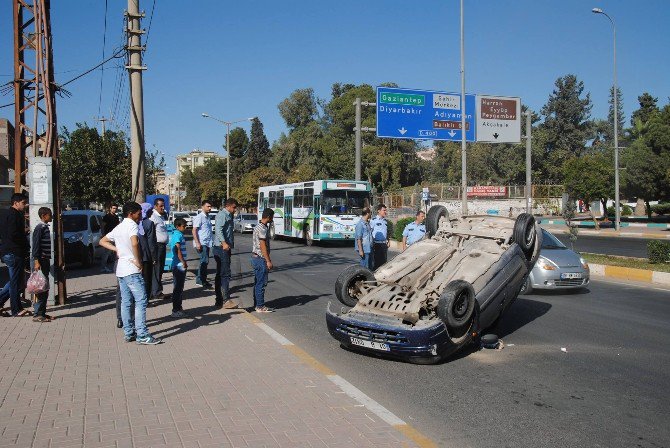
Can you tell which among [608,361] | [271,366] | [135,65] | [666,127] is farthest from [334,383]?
[666,127]

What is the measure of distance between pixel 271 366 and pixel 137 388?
1539 millimetres

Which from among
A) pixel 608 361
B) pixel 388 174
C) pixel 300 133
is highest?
pixel 300 133

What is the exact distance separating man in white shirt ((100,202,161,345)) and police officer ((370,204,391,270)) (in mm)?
6179

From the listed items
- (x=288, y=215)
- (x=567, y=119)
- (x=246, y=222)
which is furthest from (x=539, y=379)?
(x=567, y=119)

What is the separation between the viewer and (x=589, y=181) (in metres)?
45.1

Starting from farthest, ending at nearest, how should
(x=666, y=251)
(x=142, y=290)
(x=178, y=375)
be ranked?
1. (x=666, y=251)
2. (x=142, y=290)
3. (x=178, y=375)

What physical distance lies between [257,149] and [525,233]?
3724 inches

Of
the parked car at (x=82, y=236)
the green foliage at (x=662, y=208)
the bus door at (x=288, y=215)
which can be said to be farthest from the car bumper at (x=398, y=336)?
the green foliage at (x=662, y=208)

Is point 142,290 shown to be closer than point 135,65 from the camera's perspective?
Yes

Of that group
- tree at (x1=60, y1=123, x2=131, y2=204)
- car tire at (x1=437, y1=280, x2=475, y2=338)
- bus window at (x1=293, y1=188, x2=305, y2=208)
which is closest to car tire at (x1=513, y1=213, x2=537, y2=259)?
car tire at (x1=437, y1=280, x2=475, y2=338)

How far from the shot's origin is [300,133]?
74.8m

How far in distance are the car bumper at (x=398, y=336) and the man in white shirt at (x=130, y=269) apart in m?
2.53

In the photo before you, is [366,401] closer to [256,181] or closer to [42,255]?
[42,255]

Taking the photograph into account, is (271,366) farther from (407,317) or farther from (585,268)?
(585,268)
